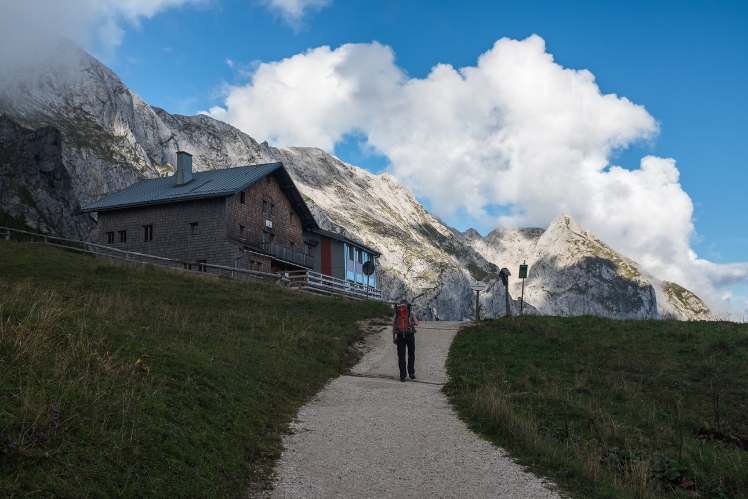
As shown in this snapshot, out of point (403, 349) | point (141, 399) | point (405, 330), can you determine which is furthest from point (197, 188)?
point (141, 399)

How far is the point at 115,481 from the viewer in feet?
19.7

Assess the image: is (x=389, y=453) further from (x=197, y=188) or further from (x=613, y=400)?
(x=197, y=188)

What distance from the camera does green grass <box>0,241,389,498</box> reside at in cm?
593

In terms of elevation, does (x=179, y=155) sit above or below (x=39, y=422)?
above

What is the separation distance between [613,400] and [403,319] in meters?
Result: 5.95

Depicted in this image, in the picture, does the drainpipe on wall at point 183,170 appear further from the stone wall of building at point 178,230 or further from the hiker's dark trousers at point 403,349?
the hiker's dark trousers at point 403,349

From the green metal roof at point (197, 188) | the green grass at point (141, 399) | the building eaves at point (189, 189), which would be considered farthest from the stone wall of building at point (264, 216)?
the green grass at point (141, 399)

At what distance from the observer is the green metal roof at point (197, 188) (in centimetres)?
4284

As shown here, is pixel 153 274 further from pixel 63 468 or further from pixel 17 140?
pixel 17 140

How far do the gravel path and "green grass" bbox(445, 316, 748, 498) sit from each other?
0.58m

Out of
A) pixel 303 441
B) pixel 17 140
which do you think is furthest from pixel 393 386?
pixel 17 140

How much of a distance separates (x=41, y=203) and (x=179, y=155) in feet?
216

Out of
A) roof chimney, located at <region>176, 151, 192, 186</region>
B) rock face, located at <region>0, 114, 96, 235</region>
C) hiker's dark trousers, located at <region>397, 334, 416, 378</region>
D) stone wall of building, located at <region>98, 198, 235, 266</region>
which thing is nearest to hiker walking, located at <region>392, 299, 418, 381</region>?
hiker's dark trousers, located at <region>397, 334, 416, 378</region>

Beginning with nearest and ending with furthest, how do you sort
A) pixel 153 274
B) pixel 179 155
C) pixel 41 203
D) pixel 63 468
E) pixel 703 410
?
pixel 63 468, pixel 703 410, pixel 153 274, pixel 179 155, pixel 41 203
